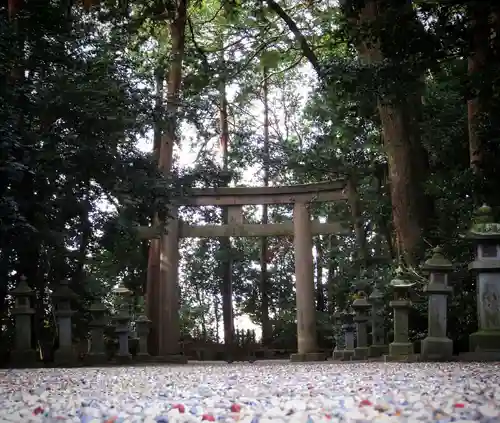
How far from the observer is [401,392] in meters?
2.63

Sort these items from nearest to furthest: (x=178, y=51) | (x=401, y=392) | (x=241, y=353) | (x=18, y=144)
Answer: (x=401, y=392) → (x=18, y=144) → (x=178, y=51) → (x=241, y=353)

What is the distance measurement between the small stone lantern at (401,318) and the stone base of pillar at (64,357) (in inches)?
147

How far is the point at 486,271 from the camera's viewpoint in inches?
215

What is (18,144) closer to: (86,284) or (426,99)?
(86,284)

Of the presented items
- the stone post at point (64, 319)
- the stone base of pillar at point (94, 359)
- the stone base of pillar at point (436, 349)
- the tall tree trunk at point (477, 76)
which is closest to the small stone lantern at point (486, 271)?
the stone base of pillar at point (436, 349)

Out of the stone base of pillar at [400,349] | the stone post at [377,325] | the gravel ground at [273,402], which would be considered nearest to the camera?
the gravel ground at [273,402]

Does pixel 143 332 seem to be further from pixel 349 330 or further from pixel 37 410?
pixel 37 410

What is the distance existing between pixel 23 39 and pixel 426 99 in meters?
5.44

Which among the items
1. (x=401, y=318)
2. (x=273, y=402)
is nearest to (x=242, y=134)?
(x=401, y=318)

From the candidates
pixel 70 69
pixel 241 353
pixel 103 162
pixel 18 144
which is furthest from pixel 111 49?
pixel 241 353

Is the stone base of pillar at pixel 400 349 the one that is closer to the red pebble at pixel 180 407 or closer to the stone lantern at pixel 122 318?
the stone lantern at pixel 122 318

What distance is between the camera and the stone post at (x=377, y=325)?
7.56 meters

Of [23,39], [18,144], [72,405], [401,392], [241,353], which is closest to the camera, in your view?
[72,405]

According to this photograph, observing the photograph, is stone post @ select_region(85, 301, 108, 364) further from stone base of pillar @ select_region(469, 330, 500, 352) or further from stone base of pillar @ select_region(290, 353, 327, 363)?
stone base of pillar @ select_region(469, 330, 500, 352)
